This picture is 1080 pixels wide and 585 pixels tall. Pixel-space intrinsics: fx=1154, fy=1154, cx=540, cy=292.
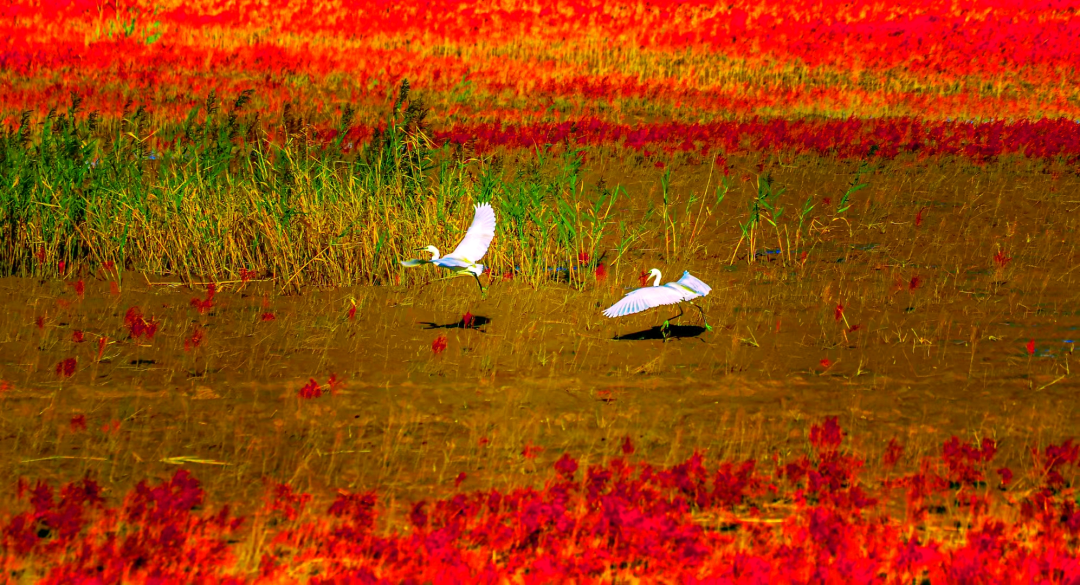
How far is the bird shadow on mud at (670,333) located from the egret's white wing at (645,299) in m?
0.95

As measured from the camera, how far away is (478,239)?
6734mm

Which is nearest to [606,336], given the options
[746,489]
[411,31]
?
[746,489]

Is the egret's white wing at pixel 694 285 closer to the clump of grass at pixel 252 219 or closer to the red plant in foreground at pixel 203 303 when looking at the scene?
the clump of grass at pixel 252 219

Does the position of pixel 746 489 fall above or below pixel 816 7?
below

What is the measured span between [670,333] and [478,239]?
1291mm

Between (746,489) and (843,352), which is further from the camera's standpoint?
(843,352)

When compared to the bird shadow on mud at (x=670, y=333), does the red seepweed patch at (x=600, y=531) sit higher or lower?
higher

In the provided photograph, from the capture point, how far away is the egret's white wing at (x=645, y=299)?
5.76 meters

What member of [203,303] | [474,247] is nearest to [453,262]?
[474,247]

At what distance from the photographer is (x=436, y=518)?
388 cm

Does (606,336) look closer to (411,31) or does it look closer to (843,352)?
(843,352)

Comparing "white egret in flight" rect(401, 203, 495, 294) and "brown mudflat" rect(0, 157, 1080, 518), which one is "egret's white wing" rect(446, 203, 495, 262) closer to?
"white egret in flight" rect(401, 203, 495, 294)

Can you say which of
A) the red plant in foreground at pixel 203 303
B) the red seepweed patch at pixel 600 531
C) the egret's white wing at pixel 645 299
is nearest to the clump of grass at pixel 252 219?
the red plant in foreground at pixel 203 303

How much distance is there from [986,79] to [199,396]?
71.6 ft
